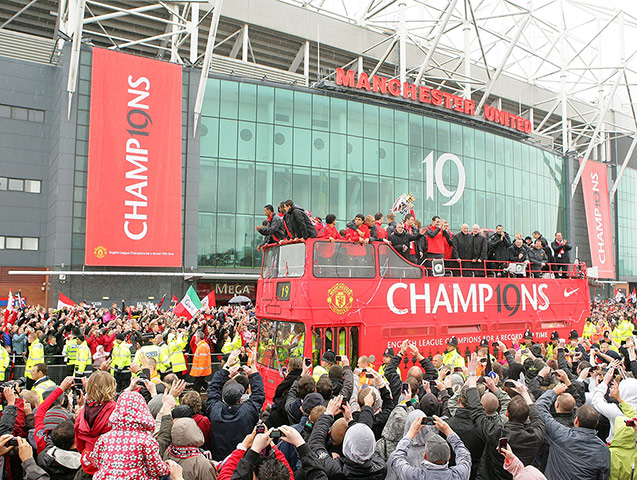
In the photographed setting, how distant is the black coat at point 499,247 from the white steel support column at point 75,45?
2243 cm

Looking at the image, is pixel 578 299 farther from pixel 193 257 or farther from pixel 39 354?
pixel 193 257

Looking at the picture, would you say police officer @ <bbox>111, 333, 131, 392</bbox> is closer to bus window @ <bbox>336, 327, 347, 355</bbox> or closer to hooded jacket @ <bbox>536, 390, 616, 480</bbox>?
bus window @ <bbox>336, 327, 347, 355</bbox>

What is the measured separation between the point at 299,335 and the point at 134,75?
935 inches

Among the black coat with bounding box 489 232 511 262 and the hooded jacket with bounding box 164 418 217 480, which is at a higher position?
the black coat with bounding box 489 232 511 262

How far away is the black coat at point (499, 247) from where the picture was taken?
1473 cm

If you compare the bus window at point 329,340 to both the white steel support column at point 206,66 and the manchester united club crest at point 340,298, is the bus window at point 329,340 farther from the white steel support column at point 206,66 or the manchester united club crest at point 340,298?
the white steel support column at point 206,66

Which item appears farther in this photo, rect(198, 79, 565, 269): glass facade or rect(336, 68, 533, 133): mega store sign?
rect(336, 68, 533, 133): mega store sign

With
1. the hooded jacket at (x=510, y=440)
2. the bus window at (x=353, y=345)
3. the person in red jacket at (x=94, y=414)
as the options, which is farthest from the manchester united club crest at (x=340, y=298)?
the person in red jacket at (x=94, y=414)

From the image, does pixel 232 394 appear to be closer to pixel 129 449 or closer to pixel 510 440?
pixel 129 449

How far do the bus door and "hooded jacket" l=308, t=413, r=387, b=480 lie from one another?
19.8 feet

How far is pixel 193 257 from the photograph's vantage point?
3047 cm

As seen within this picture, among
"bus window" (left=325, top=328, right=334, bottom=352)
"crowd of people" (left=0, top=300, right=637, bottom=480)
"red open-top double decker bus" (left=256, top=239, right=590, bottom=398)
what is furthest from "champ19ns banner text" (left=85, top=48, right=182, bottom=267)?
"crowd of people" (left=0, top=300, right=637, bottom=480)

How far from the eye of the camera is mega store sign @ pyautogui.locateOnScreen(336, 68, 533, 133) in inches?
1339

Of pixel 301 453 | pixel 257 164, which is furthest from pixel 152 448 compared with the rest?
pixel 257 164
